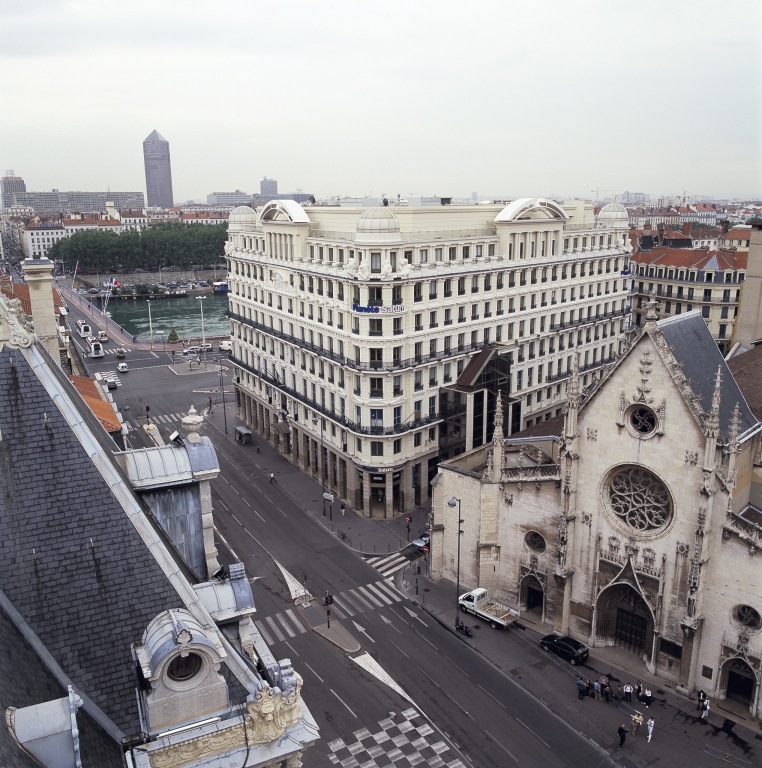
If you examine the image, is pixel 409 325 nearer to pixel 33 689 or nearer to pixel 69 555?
pixel 69 555

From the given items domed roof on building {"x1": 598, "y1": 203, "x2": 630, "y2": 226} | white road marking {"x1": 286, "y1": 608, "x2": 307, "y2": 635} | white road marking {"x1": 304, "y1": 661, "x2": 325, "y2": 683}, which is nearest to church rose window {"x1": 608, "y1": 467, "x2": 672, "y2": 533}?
white road marking {"x1": 304, "y1": 661, "x2": 325, "y2": 683}

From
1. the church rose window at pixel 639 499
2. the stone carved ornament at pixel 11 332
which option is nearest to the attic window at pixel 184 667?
the stone carved ornament at pixel 11 332

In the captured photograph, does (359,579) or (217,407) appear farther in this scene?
(217,407)

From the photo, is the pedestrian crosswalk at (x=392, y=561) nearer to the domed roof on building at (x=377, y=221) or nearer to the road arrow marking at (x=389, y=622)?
the road arrow marking at (x=389, y=622)

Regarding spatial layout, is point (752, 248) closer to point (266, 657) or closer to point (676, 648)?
point (676, 648)

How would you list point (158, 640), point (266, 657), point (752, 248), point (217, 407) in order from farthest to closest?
point (217, 407) < point (752, 248) < point (266, 657) < point (158, 640)

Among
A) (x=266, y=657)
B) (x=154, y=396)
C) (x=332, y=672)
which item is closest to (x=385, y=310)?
(x=332, y=672)
